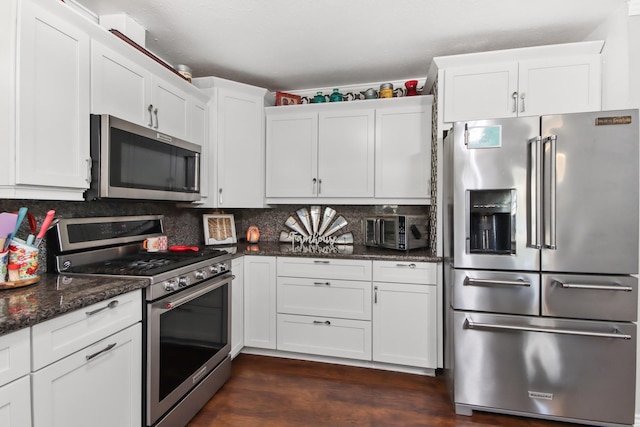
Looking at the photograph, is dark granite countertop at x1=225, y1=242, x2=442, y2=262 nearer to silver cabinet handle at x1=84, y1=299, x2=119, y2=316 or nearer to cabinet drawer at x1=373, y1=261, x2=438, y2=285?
cabinet drawer at x1=373, y1=261, x2=438, y2=285

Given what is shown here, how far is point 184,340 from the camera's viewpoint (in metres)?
1.83

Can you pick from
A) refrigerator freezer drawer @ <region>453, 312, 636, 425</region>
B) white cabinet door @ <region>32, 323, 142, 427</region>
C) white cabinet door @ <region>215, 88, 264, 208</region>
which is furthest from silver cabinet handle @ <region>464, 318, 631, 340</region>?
white cabinet door @ <region>215, 88, 264, 208</region>

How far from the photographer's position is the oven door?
5.17 feet

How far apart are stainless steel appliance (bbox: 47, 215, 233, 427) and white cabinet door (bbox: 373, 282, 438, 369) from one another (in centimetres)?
113

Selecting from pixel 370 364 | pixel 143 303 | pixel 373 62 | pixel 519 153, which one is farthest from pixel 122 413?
pixel 373 62

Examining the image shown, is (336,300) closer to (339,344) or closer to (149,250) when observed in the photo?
(339,344)

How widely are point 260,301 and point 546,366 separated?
6.60 feet

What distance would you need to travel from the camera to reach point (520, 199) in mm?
1928

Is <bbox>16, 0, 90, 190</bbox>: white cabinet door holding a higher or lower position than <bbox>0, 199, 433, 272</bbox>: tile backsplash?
higher

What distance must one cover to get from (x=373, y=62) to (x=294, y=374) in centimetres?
254

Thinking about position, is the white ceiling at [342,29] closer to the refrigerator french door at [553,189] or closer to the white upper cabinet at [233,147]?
the white upper cabinet at [233,147]

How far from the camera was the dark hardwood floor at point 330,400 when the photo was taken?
76.7 inches

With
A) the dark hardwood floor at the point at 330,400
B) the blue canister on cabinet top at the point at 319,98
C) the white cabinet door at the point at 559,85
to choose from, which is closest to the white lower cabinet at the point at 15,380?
the dark hardwood floor at the point at 330,400

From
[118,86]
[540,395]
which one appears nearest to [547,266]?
[540,395]
